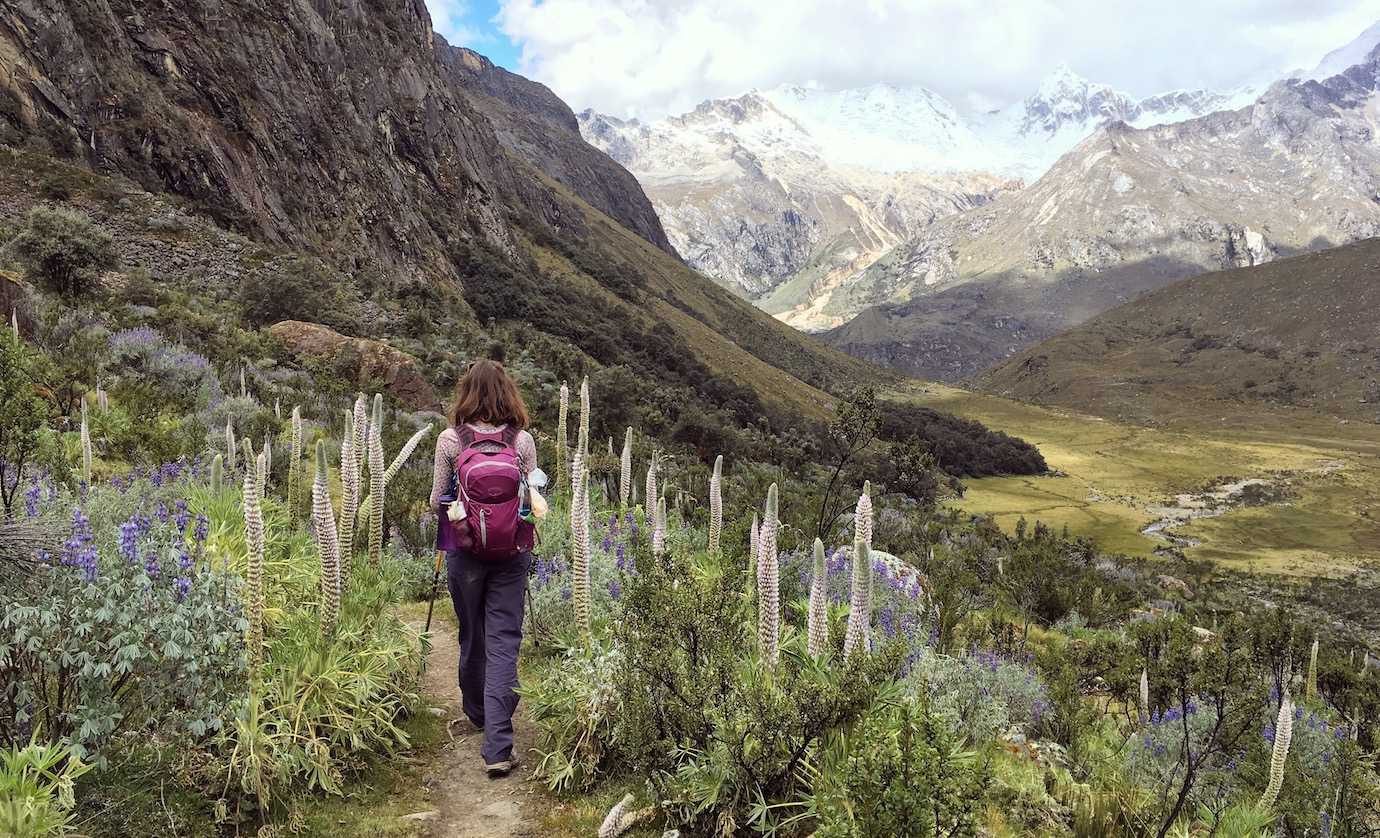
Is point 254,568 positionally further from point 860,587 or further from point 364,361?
point 364,361

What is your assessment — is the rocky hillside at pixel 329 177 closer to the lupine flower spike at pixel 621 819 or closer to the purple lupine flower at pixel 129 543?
the purple lupine flower at pixel 129 543

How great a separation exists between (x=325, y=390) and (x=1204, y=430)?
429 feet

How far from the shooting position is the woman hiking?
489cm

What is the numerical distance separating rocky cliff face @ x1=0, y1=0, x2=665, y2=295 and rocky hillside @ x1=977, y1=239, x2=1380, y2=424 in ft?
394

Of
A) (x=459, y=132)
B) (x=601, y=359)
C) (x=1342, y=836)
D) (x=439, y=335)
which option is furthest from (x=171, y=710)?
(x=459, y=132)

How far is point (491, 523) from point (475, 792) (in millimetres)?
1717

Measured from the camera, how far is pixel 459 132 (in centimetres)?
6344

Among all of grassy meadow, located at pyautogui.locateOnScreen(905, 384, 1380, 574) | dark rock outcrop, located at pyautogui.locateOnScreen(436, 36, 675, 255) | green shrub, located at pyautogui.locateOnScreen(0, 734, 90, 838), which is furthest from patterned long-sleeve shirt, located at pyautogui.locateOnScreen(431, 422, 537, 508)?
dark rock outcrop, located at pyautogui.locateOnScreen(436, 36, 675, 255)

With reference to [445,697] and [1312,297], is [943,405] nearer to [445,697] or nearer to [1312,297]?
[1312,297]

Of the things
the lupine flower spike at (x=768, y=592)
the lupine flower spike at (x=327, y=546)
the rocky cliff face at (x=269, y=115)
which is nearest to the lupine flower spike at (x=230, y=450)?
the lupine flower spike at (x=327, y=546)

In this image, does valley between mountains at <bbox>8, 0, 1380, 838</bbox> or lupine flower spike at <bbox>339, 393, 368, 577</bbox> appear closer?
valley between mountains at <bbox>8, 0, 1380, 838</bbox>

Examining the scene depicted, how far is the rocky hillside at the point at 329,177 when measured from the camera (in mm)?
26438

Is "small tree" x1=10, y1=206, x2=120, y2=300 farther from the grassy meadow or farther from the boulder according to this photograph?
the grassy meadow

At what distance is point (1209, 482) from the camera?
7625 cm
